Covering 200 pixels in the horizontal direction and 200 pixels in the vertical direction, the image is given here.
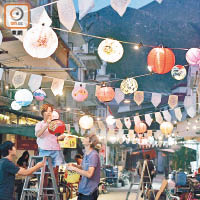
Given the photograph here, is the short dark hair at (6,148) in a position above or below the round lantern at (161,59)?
below

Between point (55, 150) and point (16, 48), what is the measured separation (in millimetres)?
11342

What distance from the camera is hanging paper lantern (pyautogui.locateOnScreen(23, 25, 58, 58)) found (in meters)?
10.2

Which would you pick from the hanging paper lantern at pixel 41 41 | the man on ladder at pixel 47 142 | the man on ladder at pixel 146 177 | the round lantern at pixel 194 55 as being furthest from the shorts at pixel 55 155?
the round lantern at pixel 194 55

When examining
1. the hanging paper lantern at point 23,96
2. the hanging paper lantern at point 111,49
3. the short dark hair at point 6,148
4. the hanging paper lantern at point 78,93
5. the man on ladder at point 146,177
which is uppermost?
the hanging paper lantern at point 111,49

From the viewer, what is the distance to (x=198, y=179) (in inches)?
512

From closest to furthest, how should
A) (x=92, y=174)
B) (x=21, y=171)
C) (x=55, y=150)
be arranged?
1. (x=21, y=171)
2. (x=92, y=174)
3. (x=55, y=150)

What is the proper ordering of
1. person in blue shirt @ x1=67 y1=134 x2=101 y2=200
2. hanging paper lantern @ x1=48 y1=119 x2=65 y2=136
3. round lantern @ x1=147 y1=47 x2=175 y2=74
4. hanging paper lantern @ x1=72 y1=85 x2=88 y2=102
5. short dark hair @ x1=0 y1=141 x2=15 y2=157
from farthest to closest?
hanging paper lantern @ x1=72 y1=85 x2=88 y2=102
round lantern @ x1=147 y1=47 x2=175 y2=74
hanging paper lantern @ x1=48 y1=119 x2=65 y2=136
person in blue shirt @ x1=67 y1=134 x2=101 y2=200
short dark hair @ x1=0 y1=141 x2=15 y2=157

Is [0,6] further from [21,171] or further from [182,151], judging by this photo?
[182,151]

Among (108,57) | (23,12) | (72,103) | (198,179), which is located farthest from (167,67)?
(72,103)

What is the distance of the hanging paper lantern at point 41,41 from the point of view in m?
10.2

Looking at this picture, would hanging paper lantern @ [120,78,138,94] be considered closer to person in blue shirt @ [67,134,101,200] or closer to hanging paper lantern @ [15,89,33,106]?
hanging paper lantern @ [15,89,33,106]

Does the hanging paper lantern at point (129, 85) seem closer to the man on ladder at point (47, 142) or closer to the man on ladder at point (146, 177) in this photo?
the man on ladder at point (146, 177)

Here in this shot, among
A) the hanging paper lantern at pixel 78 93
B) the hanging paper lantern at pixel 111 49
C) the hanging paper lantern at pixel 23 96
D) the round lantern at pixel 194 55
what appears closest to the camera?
the hanging paper lantern at pixel 111 49

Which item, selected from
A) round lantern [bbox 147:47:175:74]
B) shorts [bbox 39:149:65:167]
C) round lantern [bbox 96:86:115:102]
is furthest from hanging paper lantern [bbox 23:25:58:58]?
round lantern [bbox 96:86:115:102]
